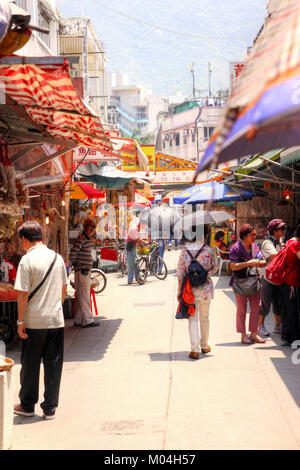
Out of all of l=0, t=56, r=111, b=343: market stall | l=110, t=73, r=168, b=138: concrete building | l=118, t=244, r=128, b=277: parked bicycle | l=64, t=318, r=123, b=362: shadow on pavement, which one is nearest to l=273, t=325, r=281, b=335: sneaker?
l=64, t=318, r=123, b=362: shadow on pavement

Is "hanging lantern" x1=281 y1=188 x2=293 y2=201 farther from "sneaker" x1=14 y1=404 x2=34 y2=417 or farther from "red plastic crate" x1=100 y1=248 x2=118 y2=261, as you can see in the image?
"red plastic crate" x1=100 y1=248 x2=118 y2=261

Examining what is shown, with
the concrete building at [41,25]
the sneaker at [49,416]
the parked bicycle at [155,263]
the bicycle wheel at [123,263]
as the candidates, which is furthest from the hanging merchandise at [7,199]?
the bicycle wheel at [123,263]

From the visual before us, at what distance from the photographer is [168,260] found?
81.0 ft

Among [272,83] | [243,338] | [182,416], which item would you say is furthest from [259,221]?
[272,83]

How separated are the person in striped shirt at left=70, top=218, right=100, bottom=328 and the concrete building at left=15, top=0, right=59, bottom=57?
6718 millimetres

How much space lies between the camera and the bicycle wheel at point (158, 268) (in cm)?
1772

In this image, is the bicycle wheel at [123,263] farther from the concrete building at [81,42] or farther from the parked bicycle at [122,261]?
the concrete building at [81,42]

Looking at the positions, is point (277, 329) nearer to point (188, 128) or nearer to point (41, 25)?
point (41, 25)

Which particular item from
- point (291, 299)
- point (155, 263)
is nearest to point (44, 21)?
point (155, 263)

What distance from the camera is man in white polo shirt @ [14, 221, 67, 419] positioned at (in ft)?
17.8

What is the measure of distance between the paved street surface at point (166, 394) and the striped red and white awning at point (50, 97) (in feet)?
10.0

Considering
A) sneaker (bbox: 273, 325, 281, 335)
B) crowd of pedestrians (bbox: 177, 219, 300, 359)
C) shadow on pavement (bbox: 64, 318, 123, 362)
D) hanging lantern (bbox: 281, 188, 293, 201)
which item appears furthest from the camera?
hanging lantern (bbox: 281, 188, 293, 201)
